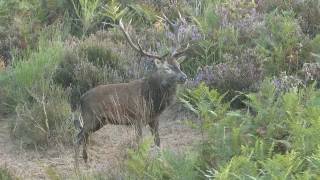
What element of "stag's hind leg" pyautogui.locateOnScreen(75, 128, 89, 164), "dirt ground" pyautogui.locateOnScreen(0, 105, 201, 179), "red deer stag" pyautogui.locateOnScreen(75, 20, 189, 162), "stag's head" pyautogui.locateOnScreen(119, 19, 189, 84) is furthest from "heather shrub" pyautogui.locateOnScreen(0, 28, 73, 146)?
"stag's head" pyautogui.locateOnScreen(119, 19, 189, 84)

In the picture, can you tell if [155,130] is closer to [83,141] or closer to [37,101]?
[83,141]

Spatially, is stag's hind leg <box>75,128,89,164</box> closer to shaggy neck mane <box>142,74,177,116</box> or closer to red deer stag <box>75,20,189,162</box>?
red deer stag <box>75,20,189,162</box>

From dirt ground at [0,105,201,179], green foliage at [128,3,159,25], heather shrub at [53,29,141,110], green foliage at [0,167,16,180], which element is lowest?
dirt ground at [0,105,201,179]

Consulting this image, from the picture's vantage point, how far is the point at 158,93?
21.0 feet

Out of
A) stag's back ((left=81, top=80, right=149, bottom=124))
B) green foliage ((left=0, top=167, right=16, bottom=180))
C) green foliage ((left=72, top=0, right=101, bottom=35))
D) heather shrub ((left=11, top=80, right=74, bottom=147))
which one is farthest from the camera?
green foliage ((left=72, top=0, right=101, bottom=35))

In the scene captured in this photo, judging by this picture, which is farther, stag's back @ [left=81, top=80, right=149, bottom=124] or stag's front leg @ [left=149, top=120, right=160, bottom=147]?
stag's front leg @ [left=149, top=120, right=160, bottom=147]

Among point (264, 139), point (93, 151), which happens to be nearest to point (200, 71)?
point (93, 151)

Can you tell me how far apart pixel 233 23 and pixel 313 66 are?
1.60 meters

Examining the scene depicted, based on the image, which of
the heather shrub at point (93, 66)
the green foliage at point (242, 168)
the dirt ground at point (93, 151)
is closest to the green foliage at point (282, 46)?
the dirt ground at point (93, 151)

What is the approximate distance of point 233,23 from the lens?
851 cm

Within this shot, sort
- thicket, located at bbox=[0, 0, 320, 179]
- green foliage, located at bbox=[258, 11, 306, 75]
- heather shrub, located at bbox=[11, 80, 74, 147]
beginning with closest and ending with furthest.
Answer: thicket, located at bbox=[0, 0, 320, 179] < heather shrub, located at bbox=[11, 80, 74, 147] < green foliage, located at bbox=[258, 11, 306, 75]

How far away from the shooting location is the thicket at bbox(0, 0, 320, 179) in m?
4.84

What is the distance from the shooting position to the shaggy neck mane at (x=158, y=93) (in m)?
6.36

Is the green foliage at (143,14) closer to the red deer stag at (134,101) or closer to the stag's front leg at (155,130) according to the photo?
the red deer stag at (134,101)
